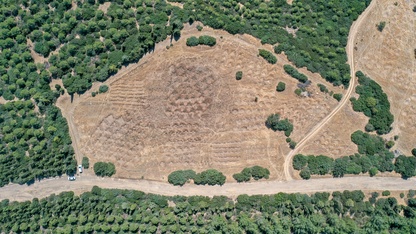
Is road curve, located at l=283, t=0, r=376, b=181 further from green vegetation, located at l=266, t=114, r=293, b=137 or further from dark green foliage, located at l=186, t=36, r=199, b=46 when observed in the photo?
dark green foliage, located at l=186, t=36, r=199, b=46

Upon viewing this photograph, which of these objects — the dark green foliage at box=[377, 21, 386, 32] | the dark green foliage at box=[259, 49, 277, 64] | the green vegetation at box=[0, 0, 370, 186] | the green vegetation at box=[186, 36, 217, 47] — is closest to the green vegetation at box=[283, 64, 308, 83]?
the green vegetation at box=[0, 0, 370, 186]

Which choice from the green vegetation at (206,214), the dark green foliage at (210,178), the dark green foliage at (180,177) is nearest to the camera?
the green vegetation at (206,214)

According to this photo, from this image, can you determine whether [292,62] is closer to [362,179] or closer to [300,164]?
[300,164]

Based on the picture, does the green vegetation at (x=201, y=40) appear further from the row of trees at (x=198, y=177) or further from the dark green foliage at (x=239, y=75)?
the row of trees at (x=198, y=177)

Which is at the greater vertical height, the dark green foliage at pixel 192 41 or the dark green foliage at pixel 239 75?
the dark green foliage at pixel 192 41

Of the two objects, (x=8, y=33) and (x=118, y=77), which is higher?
(x=8, y=33)

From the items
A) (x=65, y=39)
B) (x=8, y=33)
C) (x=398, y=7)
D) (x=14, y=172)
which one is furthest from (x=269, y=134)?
(x=8, y=33)

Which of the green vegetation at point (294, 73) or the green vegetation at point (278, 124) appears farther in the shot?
the green vegetation at point (294, 73)

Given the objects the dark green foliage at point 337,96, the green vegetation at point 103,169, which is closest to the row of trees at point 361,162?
the dark green foliage at point 337,96
